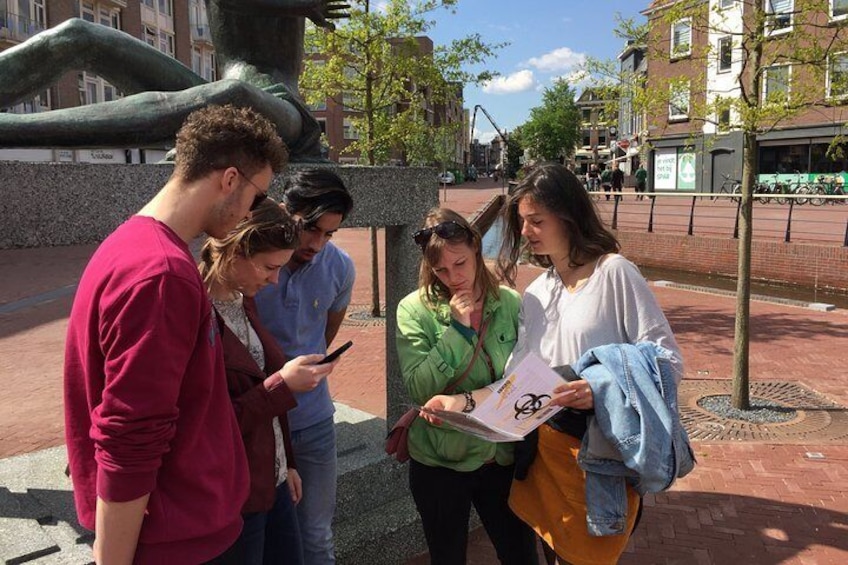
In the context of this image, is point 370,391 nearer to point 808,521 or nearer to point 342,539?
point 342,539

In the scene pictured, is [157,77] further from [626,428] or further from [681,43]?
[681,43]

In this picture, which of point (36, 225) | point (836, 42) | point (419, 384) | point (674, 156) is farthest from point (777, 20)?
point (674, 156)

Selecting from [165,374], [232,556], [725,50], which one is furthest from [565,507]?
[725,50]

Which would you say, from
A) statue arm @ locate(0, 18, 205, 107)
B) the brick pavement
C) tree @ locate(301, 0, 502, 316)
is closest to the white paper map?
the brick pavement

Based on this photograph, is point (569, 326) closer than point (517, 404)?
No

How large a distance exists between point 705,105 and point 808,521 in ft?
11.9

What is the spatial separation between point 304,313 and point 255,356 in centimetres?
51

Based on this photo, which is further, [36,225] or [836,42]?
[836,42]

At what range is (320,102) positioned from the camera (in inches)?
442

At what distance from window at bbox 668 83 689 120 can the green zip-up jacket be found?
4289 millimetres

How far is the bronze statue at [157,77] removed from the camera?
2.76 m

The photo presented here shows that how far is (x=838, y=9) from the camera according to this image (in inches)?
225

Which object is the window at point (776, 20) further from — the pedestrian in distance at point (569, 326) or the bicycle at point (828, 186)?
the bicycle at point (828, 186)

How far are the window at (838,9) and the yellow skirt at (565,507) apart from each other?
199 inches
